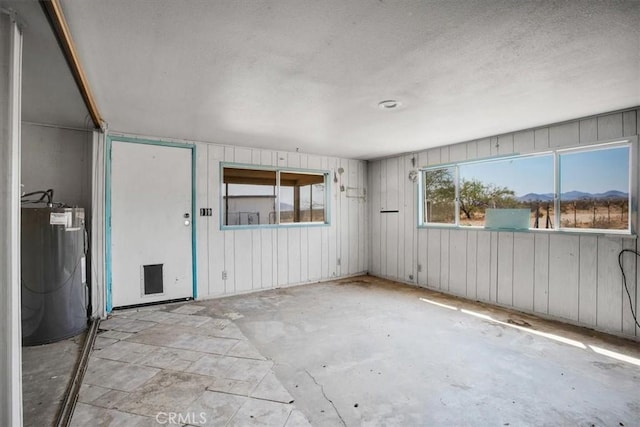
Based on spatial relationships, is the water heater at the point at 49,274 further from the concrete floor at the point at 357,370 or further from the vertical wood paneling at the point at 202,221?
the vertical wood paneling at the point at 202,221

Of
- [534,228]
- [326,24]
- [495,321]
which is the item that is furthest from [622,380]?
[326,24]

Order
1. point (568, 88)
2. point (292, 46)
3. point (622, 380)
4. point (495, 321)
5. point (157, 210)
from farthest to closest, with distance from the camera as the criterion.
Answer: point (157, 210), point (495, 321), point (568, 88), point (622, 380), point (292, 46)

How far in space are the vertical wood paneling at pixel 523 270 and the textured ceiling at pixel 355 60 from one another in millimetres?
1451

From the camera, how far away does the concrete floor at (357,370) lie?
1973 millimetres

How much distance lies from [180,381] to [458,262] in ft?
13.0

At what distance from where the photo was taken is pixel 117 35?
5.86ft

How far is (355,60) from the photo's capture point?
→ 207 cm

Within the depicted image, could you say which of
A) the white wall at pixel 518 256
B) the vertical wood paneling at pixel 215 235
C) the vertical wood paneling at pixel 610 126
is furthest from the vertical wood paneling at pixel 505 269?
the vertical wood paneling at pixel 215 235

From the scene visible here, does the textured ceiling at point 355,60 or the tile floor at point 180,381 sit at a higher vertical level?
the textured ceiling at point 355,60

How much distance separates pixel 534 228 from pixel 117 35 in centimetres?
458

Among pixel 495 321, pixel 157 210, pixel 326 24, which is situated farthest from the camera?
pixel 157 210

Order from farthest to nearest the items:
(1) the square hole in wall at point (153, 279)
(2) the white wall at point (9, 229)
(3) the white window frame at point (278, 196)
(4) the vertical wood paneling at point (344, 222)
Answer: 1. (4) the vertical wood paneling at point (344, 222)
2. (3) the white window frame at point (278, 196)
3. (1) the square hole in wall at point (153, 279)
4. (2) the white wall at point (9, 229)

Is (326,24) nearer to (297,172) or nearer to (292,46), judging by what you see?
(292,46)

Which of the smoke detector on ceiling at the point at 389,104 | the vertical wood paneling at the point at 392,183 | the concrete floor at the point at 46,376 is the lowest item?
the concrete floor at the point at 46,376
